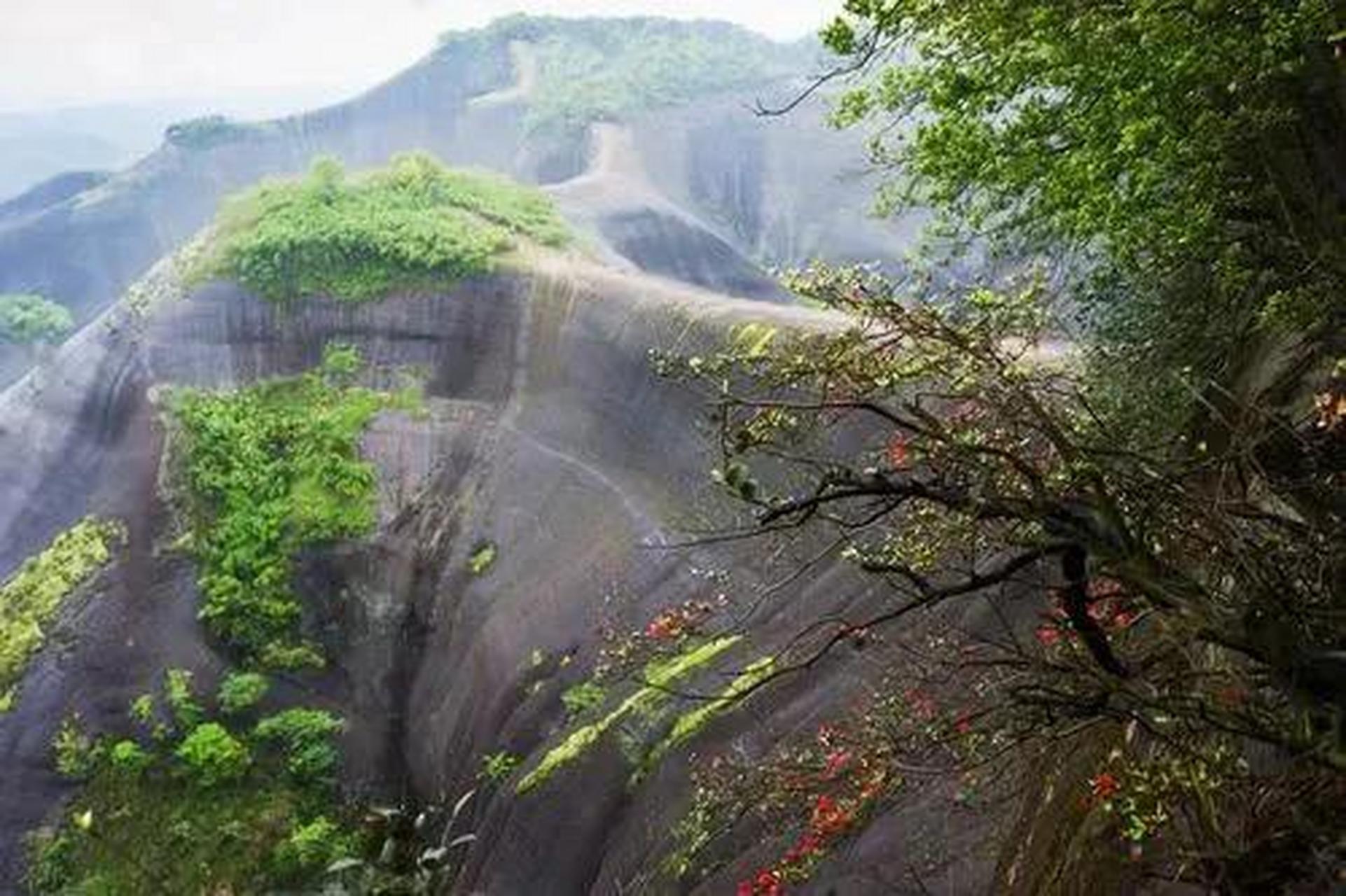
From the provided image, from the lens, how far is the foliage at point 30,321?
73812 mm

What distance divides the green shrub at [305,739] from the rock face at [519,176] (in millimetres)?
30015

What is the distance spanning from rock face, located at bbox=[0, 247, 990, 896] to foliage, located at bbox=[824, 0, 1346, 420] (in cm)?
680

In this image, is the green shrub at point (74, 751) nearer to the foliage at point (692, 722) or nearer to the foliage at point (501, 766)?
the foliage at point (501, 766)

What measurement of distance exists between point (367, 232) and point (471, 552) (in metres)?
10.8

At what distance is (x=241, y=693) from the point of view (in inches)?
966

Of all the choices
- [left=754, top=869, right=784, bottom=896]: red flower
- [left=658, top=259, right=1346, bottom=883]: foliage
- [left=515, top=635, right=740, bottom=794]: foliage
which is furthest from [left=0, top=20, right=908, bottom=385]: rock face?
[left=658, top=259, right=1346, bottom=883]: foliage

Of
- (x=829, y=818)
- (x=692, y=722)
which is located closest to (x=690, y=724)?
(x=692, y=722)

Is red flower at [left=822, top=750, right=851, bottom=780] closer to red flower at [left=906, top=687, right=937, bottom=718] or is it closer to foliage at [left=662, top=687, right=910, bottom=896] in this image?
foliage at [left=662, top=687, right=910, bottom=896]

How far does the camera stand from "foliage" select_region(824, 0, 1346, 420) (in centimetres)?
754

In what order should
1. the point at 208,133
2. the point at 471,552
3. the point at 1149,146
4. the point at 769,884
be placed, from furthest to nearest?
1. the point at 208,133
2. the point at 471,552
3. the point at 769,884
4. the point at 1149,146

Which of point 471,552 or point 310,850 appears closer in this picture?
point 310,850

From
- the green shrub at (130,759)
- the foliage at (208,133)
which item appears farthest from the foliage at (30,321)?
the green shrub at (130,759)

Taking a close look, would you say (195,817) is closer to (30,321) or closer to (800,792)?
(800,792)

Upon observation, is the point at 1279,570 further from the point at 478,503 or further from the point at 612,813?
the point at 478,503
